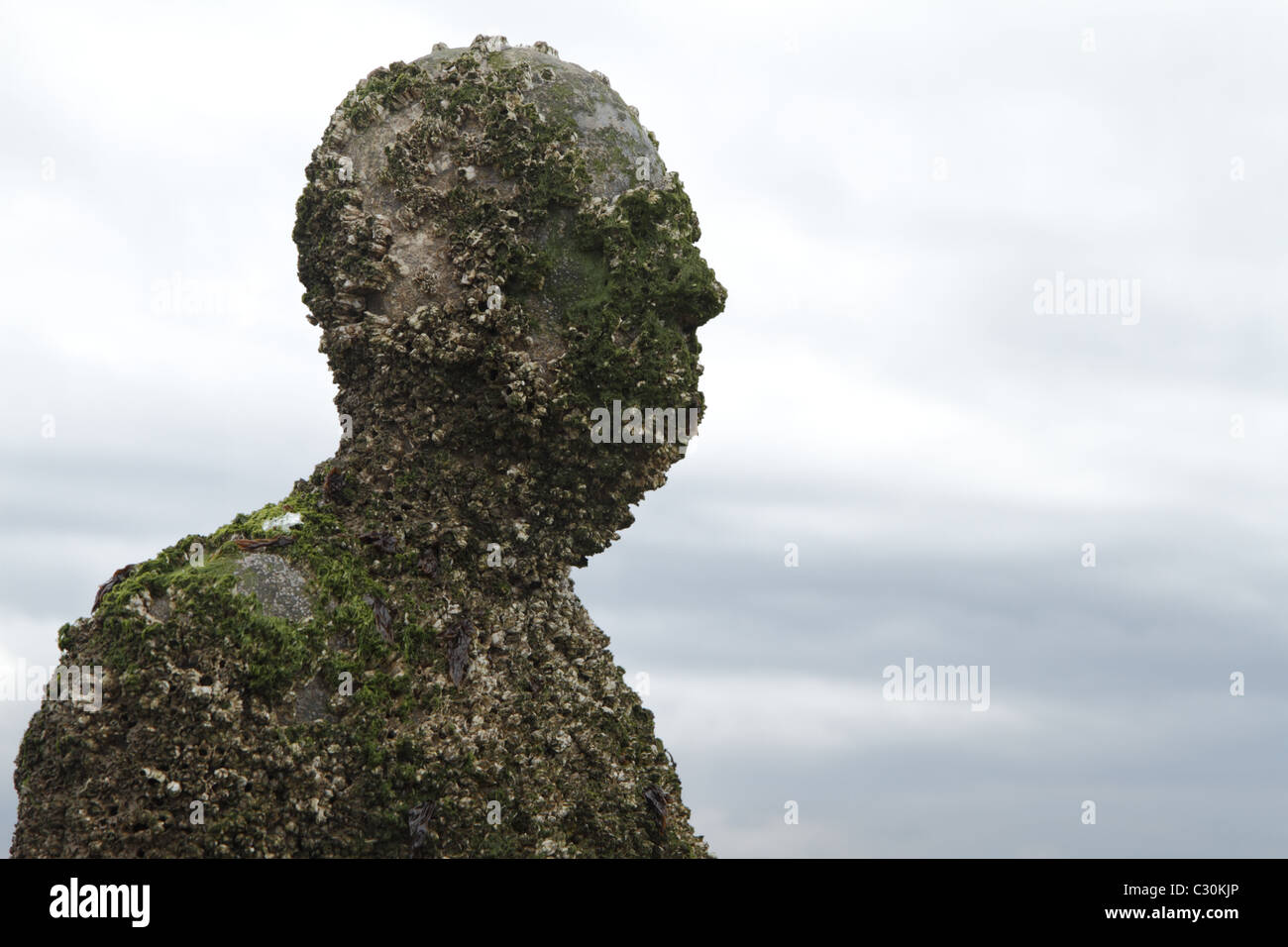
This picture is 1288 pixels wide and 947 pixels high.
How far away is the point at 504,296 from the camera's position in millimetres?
9672

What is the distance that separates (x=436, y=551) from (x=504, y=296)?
6.25ft

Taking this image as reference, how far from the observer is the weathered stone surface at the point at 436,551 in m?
8.59

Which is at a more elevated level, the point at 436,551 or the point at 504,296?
the point at 504,296

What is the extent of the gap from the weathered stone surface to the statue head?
2 centimetres

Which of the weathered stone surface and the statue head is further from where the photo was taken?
the statue head

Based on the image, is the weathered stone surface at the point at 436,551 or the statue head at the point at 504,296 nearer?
the weathered stone surface at the point at 436,551

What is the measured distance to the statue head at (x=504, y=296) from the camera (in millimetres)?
9617

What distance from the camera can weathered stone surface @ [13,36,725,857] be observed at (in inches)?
338

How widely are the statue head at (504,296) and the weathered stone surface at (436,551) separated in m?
0.02

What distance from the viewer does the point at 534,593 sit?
9.89 m
